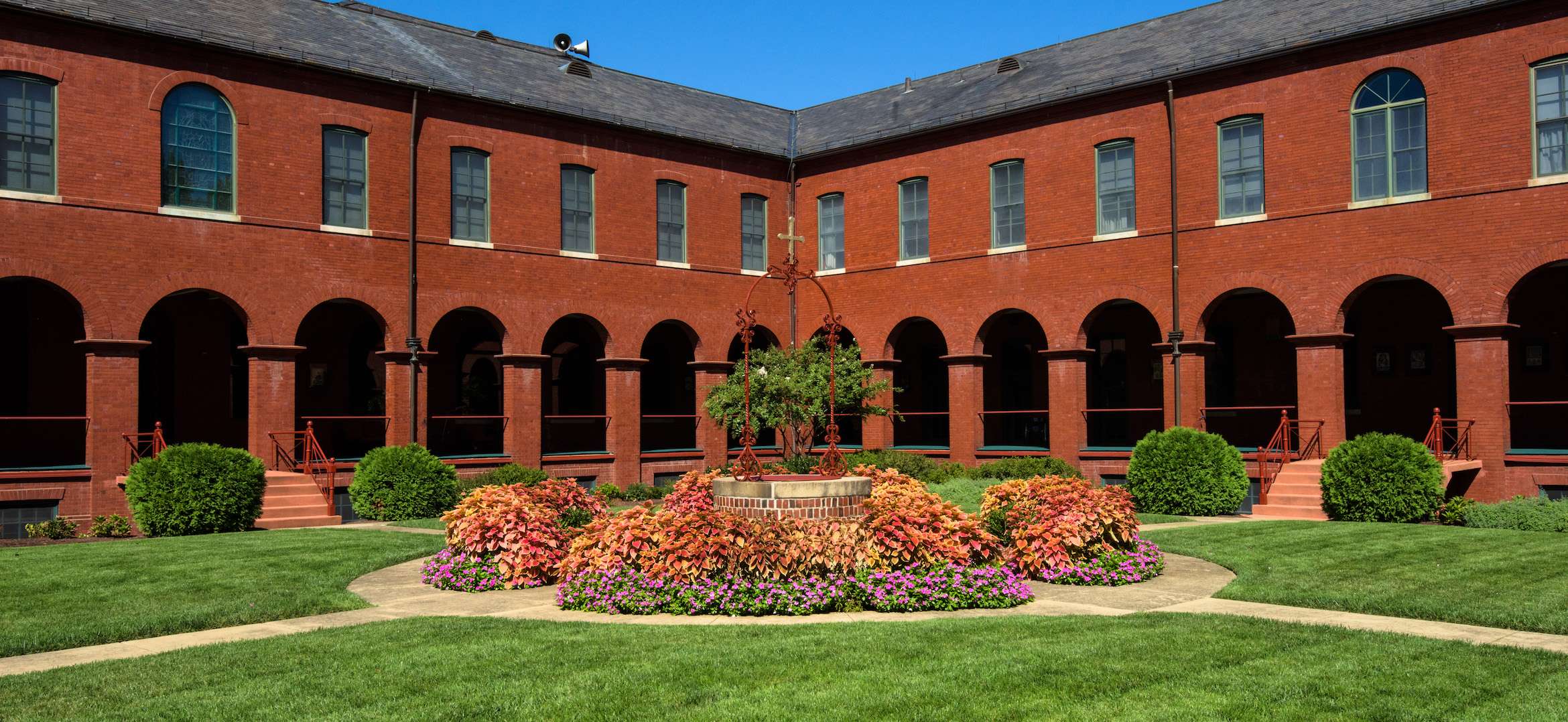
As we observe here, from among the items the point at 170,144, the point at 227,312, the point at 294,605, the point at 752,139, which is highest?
the point at 752,139

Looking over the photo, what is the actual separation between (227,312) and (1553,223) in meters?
24.9

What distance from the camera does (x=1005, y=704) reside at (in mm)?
6816

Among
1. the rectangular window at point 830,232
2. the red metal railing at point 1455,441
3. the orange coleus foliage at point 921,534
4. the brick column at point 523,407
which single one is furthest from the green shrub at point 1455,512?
the brick column at point 523,407

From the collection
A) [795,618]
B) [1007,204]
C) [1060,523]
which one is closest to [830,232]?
[1007,204]

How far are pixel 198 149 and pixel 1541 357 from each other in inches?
1009

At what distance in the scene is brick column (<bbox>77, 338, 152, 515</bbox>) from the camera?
19.7m

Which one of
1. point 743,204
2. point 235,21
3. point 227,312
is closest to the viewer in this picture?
point 235,21

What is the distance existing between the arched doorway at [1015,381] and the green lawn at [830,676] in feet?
68.9

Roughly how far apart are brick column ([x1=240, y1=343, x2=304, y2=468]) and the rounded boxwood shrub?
2.95 metres

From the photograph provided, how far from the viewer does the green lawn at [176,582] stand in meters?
9.99

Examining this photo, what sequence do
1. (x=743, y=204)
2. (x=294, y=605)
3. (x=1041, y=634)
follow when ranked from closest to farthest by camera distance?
1. (x=1041, y=634)
2. (x=294, y=605)
3. (x=743, y=204)

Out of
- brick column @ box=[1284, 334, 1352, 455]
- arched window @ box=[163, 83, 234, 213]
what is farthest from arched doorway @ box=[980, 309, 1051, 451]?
arched window @ box=[163, 83, 234, 213]

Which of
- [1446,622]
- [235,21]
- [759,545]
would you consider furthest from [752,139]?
[1446,622]

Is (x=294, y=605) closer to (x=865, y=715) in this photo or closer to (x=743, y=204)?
(x=865, y=715)
